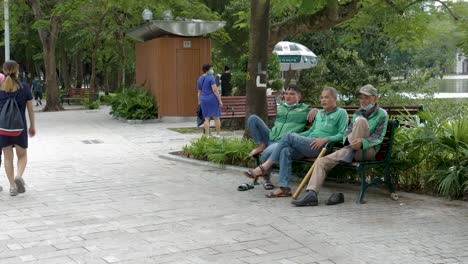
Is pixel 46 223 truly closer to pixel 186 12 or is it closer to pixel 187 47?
pixel 187 47

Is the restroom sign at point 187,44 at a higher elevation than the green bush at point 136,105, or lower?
higher

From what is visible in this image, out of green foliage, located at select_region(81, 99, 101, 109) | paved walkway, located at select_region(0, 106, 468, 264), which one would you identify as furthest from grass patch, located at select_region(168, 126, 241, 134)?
green foliage, located at select_region(81, 99, 101, 109)

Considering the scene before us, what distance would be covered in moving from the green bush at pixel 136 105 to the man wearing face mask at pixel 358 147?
42.5 ft

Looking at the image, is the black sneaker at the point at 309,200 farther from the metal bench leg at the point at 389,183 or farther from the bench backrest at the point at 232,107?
the bench backrest at the point at 232,107

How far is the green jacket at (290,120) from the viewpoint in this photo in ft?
27.8

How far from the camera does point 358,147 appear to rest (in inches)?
289

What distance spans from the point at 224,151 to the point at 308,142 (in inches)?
106

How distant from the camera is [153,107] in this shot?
65.4 ft

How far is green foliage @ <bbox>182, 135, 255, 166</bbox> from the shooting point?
32.9 ft

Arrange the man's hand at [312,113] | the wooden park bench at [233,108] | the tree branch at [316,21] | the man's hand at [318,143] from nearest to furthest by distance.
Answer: the man's hand at [318,143], the man's hand at [312,113], the tree branch at [316,21], the wooden park bench at [233,108]

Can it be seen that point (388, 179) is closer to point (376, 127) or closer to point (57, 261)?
point (376, 127)

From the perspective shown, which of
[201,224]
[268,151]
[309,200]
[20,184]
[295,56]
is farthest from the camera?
[295,56]

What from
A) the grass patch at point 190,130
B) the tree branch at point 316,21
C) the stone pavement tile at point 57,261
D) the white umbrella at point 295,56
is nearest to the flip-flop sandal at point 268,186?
the stone pavement tile at point 57,261

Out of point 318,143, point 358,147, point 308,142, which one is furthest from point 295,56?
point 358,147
